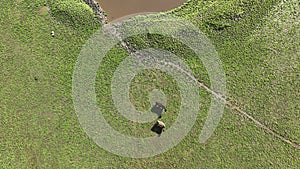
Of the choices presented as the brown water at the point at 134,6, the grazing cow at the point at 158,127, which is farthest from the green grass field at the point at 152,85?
the brown water at the point at 134,6

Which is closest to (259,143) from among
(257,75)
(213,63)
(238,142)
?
(238,142)

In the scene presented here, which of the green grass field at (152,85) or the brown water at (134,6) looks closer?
the green grass field at (152,85)

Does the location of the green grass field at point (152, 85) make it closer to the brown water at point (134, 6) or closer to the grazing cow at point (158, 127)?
the grazing cow at point (158, 127)

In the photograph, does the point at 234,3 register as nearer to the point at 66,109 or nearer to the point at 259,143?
the point at 259,143

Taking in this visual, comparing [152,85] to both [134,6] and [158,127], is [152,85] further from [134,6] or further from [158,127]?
[134,6]

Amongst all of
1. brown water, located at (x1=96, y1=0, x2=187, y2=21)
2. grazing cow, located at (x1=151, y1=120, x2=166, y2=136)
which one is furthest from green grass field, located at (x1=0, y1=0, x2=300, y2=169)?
brown water, located at (x1=96, y1=0, x2=187, y2=21)

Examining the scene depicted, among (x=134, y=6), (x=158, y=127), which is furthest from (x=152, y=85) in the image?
(x=134, y=6)

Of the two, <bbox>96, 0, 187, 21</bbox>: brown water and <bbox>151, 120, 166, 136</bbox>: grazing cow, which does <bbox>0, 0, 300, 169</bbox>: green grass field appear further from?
<bbox>96, 0, 187, 21</bbox>: brown water

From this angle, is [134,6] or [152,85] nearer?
[152,85]
